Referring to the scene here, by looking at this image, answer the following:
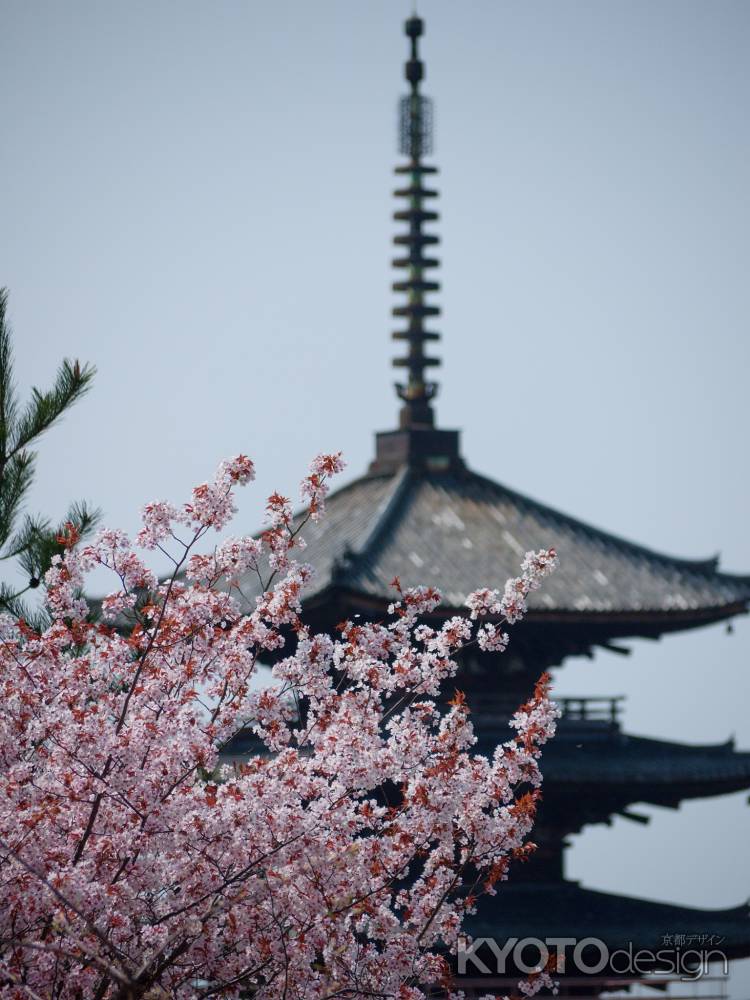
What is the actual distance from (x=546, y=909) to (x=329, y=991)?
551 inches

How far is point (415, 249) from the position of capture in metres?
27.3

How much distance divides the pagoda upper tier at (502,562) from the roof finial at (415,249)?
73cm

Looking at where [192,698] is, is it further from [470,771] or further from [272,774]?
[470,771]

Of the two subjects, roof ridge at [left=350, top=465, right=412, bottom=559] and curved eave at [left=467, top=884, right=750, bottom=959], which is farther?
roof ridge at [left=350, top=465, right=412, bottom=559]

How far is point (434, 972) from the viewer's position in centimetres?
1096

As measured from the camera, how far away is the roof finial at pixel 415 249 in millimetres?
26562

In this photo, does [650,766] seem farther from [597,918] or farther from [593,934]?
[593,934]

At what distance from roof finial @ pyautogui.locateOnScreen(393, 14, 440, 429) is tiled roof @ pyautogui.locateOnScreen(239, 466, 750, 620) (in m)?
1.23

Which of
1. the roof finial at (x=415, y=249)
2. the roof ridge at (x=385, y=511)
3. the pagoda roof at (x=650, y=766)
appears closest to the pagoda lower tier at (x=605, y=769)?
the pagoda roof at (x=650, y=766)

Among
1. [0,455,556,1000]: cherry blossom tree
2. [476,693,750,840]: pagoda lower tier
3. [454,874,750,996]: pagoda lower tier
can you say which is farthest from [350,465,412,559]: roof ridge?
[0,455,556,1000]: cherry blossom tree

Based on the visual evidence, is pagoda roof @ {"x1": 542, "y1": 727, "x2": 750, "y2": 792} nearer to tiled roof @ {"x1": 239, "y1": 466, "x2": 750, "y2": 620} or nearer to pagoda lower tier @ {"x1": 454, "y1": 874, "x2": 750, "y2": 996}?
pagoda lower tier @ {"x1": 454, "y1": 874, "x2": 750, "y2": 996}

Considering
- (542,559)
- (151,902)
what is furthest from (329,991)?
(542,559)

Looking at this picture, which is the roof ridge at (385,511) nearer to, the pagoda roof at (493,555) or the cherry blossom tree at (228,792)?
the pagoda roof at (493,555)

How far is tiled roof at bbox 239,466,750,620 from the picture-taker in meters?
23.4
